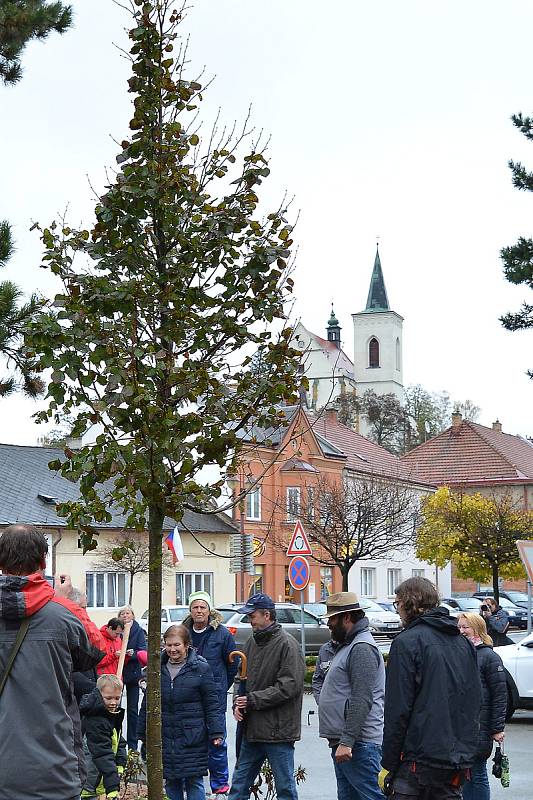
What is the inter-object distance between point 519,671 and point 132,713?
689 centimetres

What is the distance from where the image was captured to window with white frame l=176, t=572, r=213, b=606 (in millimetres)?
45312

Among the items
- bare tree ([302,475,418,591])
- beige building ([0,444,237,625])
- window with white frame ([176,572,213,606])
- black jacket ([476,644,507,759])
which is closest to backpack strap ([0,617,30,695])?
black jacket ([476,644,507,759])

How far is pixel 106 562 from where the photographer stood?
4103 centimetres

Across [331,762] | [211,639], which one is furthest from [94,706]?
[331,762]

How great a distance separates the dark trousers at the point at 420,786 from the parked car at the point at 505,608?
37.6m

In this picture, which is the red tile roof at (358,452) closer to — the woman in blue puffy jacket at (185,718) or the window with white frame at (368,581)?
the window with white frame at (368,581)

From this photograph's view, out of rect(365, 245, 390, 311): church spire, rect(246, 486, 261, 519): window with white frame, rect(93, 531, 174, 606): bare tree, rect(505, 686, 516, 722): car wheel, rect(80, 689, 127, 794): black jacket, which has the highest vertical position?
rect(365, 245, 390, 311): church spire

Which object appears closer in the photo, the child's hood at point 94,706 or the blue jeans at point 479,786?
the blue jeans at point 479,786

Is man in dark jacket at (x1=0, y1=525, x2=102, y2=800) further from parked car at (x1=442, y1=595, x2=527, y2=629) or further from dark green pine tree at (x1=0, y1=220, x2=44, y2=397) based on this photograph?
parked car at (x1=442, y1=595, x2=527, y2=629)

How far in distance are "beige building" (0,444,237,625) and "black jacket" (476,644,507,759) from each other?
3005cm

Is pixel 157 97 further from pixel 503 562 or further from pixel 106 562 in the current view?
pixel 503 562

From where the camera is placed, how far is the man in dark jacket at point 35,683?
15.0 ft

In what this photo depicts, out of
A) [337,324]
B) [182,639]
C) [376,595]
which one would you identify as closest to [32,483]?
[376,595]

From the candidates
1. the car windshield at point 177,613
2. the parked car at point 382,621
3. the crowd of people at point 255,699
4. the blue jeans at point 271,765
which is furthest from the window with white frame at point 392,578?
the blue jeans at point 271,765
